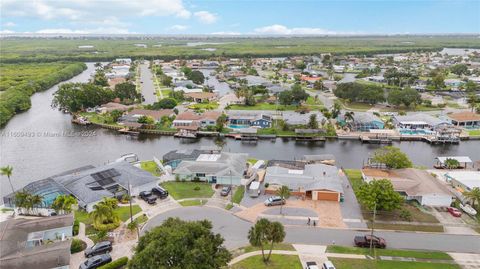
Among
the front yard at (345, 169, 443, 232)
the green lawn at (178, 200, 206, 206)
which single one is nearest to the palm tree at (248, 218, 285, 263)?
the front yard at (345, 169, 443, 232)

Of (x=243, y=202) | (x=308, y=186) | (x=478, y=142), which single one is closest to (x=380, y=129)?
(x=478, y=142)

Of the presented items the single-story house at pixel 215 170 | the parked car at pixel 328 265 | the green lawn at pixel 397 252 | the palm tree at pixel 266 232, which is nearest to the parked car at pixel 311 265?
the parked car at pixel 328 265

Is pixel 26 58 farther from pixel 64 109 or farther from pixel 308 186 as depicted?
pixel 308 186

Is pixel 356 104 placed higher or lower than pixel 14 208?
higher

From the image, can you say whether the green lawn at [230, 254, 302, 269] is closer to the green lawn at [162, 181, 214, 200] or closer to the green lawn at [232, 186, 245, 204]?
the green lawn at [232, 186, 245, 204]

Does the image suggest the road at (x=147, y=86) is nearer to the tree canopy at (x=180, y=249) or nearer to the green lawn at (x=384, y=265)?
the tree canopy at (x=180, y=249)

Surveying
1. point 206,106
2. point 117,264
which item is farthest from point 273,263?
point 206,106
